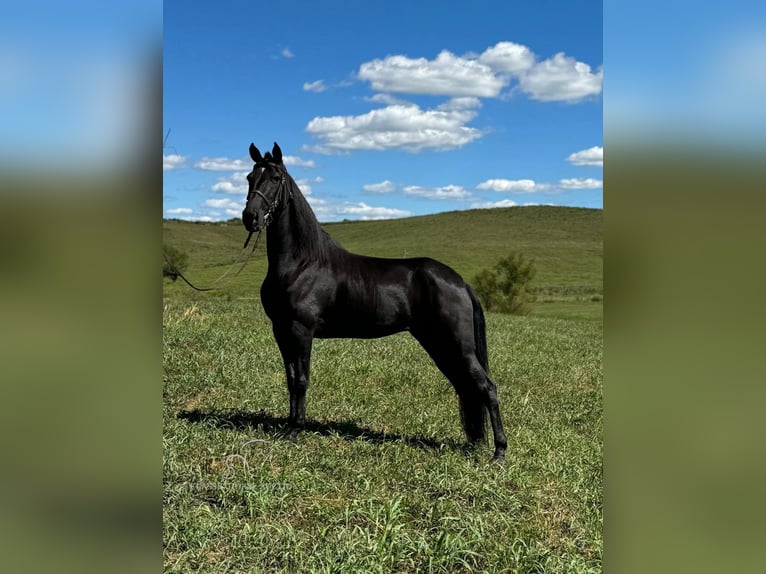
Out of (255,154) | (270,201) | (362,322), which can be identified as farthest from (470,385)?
(255,154)

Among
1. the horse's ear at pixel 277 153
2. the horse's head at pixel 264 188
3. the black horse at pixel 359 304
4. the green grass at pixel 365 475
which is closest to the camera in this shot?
the green grass at pixel 365 475

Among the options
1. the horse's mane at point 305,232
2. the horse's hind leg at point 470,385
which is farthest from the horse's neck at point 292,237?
the horse's hind leg at point 470,385

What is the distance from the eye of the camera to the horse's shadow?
19.5ft

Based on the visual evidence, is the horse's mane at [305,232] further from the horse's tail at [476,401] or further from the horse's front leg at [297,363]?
the horse's tail at [476,401]

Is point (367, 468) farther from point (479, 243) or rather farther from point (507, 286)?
point (479, 243)

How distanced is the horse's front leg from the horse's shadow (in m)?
0.21

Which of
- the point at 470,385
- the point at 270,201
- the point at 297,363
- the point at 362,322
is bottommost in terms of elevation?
the point at 470,385

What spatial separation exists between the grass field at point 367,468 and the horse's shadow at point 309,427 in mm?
24

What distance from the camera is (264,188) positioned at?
5.44m

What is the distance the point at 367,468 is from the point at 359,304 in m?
1.65

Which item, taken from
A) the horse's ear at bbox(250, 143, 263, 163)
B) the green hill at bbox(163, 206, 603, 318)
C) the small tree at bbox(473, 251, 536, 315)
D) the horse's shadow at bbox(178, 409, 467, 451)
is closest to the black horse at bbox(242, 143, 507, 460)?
the horse's ear at bbox(250, 143, 263, 163)

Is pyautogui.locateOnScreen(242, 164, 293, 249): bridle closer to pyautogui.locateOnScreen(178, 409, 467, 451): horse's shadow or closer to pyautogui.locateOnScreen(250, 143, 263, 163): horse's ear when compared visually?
pyautogui.locateOnScreen(250, 143, 263, 163): horse's ear

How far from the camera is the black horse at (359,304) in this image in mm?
5641
